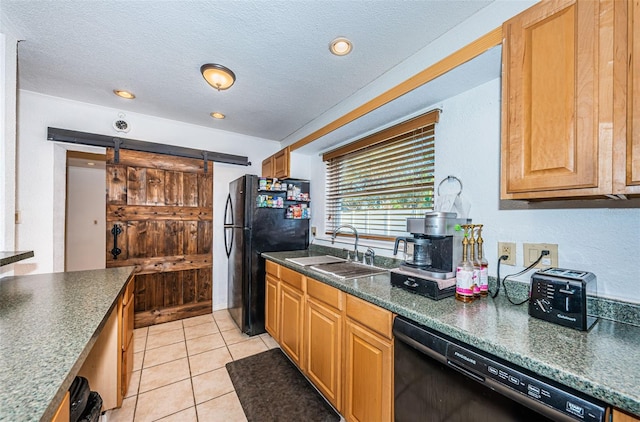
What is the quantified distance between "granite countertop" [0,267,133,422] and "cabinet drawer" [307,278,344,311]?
1149mm

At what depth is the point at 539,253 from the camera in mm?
1245

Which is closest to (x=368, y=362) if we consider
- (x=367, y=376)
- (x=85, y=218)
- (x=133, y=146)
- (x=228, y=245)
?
(x=367, y=376)

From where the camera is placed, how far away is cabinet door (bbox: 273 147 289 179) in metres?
3.01

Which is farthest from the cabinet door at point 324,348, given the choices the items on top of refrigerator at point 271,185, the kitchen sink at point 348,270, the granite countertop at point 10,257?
the granite countertop at point 10,257

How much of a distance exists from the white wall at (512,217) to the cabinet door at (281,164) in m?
1.76

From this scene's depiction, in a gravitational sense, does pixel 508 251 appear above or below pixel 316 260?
above

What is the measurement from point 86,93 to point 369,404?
135 inches

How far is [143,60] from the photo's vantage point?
1.81m

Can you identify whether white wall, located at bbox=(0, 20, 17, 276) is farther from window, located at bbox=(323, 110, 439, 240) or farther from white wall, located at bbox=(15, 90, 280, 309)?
window, located at bbox=(323, 110, 439, 240)

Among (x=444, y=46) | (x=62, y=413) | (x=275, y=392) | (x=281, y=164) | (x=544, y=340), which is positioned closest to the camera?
(x=62, y=413)

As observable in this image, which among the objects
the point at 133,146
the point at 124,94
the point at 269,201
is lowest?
the point at 269,201

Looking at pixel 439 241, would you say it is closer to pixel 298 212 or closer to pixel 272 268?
pixel 272 268

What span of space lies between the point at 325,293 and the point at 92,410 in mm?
1265

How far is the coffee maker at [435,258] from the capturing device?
4.19 ft
